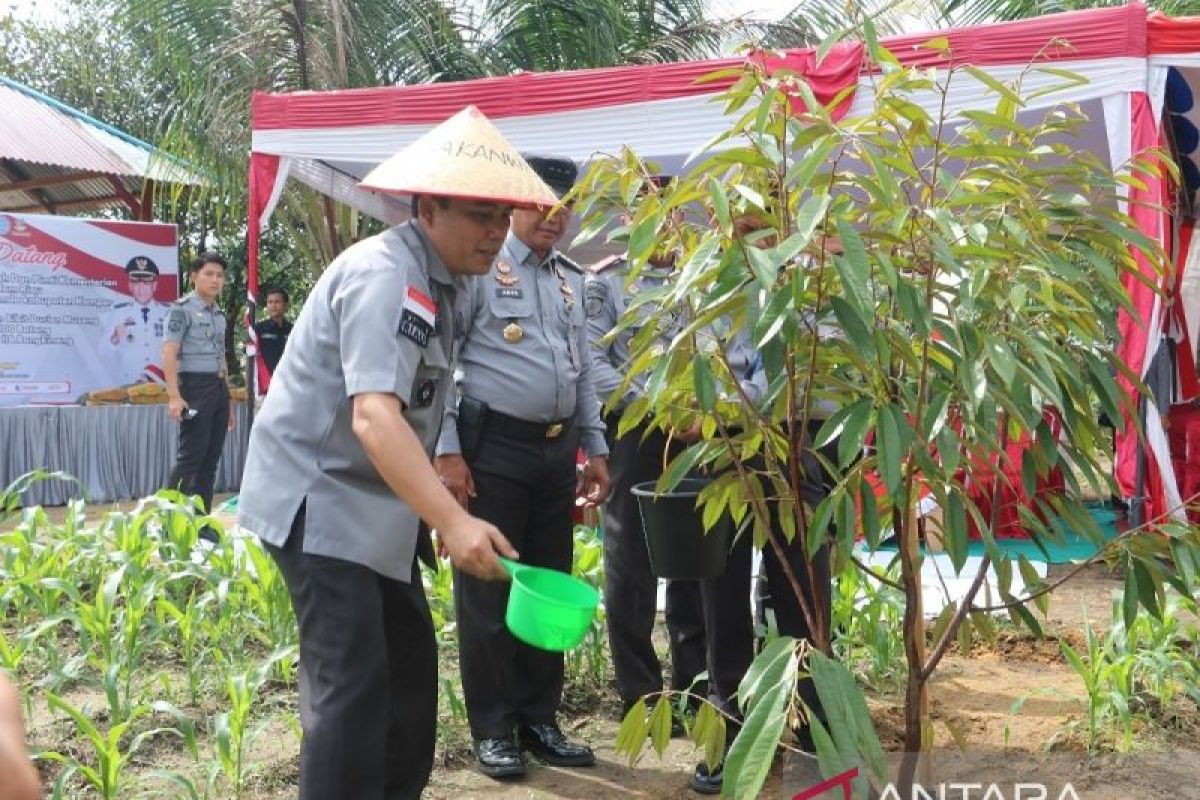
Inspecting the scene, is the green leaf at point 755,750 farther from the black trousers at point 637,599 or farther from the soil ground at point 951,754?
the black trousers at point 637,599

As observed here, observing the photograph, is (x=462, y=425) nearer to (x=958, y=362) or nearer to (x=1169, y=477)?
(x=958, y=362)

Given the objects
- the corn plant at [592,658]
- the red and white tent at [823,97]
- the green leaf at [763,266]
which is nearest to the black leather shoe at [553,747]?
the corn plant at [592,658]

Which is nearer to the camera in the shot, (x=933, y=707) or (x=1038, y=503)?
(x=1038, y=503)

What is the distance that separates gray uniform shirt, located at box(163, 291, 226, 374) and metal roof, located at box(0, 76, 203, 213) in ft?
14.2

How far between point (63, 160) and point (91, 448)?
13.3ft

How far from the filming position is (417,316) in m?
2.28

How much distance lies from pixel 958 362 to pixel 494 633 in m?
1.85

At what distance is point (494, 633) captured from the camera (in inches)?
135

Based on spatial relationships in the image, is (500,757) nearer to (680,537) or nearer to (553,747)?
(553,747)

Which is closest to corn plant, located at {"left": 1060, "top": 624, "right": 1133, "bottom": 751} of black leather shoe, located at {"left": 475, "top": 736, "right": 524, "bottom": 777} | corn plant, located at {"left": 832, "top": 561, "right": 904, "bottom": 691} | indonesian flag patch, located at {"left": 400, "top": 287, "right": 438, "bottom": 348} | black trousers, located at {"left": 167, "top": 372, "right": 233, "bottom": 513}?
corn plant, located at {"left": 832, "top": 561, "right": 904, "bottom": 691}

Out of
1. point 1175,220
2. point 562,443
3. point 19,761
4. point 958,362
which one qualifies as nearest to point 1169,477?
point 1175,220

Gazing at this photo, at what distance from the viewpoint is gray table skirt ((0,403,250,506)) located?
29.9 ft

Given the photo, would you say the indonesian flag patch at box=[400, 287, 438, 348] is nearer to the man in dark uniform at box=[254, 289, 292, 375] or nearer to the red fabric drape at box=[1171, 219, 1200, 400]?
the red fabric drape at box=[1171, 219, 1200, 400]

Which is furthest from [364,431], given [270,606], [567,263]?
[270,606]
